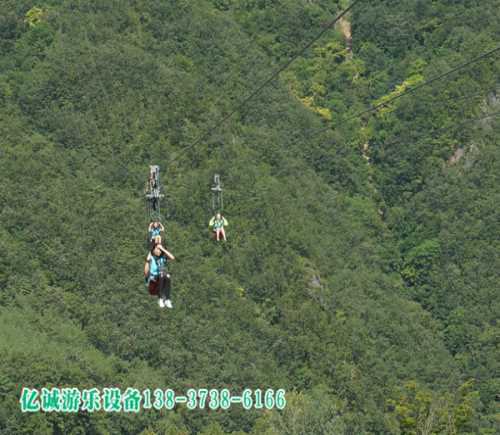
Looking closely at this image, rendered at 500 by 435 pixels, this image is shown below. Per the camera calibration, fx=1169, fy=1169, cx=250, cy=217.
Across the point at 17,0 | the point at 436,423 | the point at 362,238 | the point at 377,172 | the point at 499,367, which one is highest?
the point at 17,0

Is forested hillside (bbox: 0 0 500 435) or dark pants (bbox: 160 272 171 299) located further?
forested hillside (bbox: 0 0 500 435)

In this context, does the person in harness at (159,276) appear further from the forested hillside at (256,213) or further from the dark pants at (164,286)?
the forested hillside at (256,213)

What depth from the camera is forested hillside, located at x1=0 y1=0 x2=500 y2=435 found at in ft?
401

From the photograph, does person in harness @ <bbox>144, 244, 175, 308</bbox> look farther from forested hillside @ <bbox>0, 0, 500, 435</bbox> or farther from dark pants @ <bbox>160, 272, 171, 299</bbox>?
forested hillside @ <bbox>0, 0, 500, 435</bbox>

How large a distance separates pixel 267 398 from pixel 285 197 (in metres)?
30.7

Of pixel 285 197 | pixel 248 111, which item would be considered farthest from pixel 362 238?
pixel 248 111

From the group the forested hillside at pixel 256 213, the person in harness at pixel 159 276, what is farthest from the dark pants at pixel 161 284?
the forested hillside at pixel 256 213

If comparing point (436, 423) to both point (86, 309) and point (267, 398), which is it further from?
point (86, 309)

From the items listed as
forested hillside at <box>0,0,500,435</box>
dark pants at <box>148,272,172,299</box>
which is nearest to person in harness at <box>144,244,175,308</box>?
dark pants at <box>148,272,172,299</box>

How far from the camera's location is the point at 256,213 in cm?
14038

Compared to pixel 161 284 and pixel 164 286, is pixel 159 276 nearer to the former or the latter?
pixel 161 284

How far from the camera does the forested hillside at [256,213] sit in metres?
Result: 122

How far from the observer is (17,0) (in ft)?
502

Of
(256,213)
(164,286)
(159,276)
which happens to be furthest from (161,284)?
(256,213)
